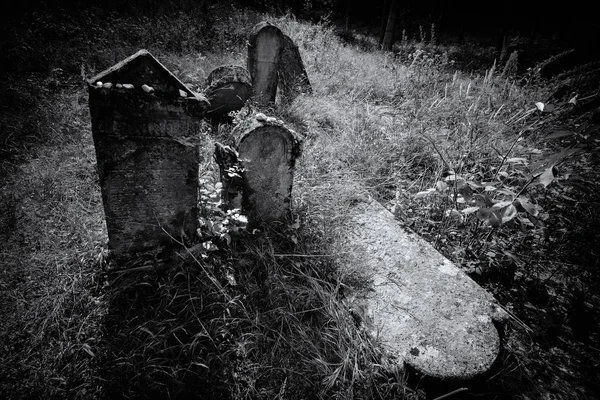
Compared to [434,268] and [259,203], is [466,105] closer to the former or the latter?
[434,268]

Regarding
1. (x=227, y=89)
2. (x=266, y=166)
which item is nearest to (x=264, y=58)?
(x=227, y=89)

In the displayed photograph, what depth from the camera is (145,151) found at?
1.69 m

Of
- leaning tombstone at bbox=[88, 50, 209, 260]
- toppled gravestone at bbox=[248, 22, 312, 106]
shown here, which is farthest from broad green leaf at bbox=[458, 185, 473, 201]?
toppled gravestone at bbox=[248, 22, 312, 106]

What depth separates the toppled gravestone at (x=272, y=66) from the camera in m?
4.22

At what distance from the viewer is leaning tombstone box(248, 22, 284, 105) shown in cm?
418

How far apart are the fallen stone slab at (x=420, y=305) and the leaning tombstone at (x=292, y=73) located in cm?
359

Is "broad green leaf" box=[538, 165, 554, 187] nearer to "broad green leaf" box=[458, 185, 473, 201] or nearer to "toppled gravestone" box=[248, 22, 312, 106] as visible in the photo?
"broad green leaf" box=[458, 185, 473, 201]

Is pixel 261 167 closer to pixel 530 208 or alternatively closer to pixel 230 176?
pixel 230 176

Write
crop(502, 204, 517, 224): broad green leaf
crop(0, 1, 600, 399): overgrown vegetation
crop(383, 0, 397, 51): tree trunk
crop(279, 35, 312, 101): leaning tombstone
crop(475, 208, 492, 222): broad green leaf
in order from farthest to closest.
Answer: crop(383, 0, 397, 51): tree trunk
crop(279, 35, 312, 101): leaning tombstone
crop(475, 208, 492, 222): broad green leaf
crop(502, 204, 517, 224): broad green leaf
crop(0, 1, 600, 399): overgrown vegetation

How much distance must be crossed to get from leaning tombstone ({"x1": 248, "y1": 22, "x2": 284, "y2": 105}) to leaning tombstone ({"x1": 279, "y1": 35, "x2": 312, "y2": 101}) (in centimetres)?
59

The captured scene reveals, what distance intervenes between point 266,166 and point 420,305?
149 centimetres

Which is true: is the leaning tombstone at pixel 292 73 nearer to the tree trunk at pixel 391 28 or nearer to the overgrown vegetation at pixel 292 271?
the overgrown vegetation at pixel 292 271

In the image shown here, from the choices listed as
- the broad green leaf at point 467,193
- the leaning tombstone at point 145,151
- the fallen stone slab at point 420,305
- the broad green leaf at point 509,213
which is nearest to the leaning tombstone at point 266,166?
the leaning tombstone at point 145,151

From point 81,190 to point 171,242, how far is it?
1.41 m
